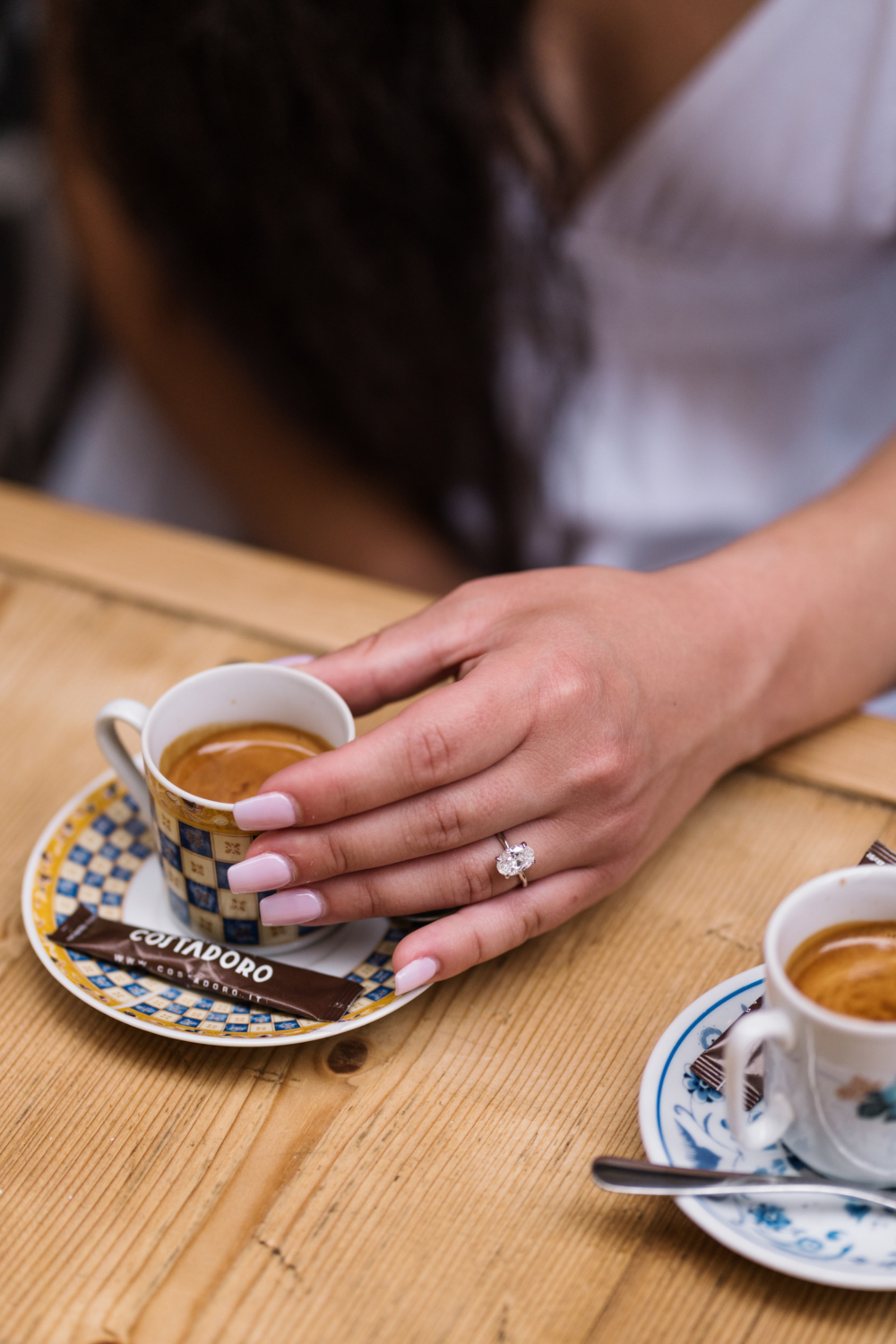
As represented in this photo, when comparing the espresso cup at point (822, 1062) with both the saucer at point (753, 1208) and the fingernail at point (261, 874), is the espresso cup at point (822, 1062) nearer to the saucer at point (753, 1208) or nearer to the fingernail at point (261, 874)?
the saucer at point (753, 1208)

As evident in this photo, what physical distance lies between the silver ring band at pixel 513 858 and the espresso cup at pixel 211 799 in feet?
0.38

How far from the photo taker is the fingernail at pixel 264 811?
591 mm

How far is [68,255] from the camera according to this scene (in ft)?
5.50

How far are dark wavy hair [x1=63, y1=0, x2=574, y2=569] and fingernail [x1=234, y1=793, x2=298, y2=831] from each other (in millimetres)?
881

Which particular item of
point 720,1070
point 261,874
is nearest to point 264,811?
point 261,874

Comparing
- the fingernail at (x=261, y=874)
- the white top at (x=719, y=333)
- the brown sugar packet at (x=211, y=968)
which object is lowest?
the white top at (x=719, y=333)

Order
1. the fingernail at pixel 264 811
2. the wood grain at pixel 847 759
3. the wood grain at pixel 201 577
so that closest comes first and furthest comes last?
the fingernail at pixel 264 811, the wood grain at pixel 847 759, the wood grain at pixel 201 577

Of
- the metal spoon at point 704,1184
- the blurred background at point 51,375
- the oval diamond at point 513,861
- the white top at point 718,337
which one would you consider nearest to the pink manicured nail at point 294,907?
the oval diamond at point 513,861

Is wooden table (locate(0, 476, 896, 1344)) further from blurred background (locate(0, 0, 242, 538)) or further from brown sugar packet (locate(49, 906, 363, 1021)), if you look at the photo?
blurred background (locate(0, 0, 242, 538))

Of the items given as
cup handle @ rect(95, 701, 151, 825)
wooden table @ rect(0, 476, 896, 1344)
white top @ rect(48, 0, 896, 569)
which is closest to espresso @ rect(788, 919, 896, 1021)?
wooden table @ rect(0, 476, 896, 1344)

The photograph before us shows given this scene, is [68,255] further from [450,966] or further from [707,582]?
[450,966]

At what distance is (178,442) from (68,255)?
373mm

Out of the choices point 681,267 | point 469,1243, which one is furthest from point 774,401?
point 469,1243

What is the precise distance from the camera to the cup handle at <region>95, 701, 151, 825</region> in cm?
68
